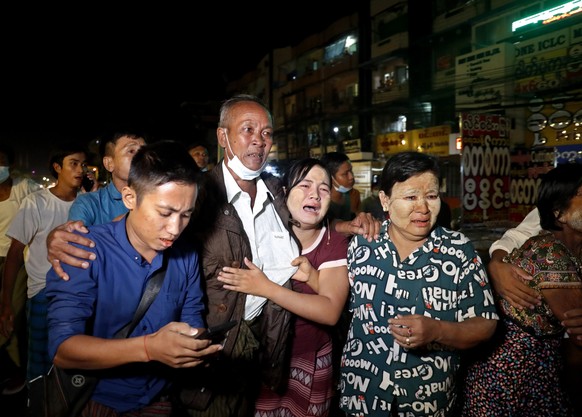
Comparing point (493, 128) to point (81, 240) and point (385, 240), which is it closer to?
point (385, 240)

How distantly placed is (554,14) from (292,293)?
1699 cm

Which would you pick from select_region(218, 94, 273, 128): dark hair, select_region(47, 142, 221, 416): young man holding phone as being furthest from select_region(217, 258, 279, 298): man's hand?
select_region(218, 94, 273, 128): dark hair

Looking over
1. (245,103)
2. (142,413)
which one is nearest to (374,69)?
(245,103)

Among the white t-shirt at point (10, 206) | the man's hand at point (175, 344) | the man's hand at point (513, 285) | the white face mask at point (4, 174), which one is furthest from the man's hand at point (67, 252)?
the white face mask at point (4, 174)

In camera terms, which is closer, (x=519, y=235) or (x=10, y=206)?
(x=519, y=235)

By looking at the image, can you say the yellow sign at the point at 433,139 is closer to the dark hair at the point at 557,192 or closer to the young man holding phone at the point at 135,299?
the dark hair at the point at 557,192

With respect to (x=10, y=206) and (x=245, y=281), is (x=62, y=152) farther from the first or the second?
(x=245, y=281)

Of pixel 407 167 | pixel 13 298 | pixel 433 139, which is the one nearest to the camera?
pixel 407 167

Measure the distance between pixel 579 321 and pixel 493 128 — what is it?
4936mm

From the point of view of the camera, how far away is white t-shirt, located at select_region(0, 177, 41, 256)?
17.0 ft

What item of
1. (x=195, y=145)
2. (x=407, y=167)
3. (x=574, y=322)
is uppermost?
(x=195, y=145)

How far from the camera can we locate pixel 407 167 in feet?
8.05


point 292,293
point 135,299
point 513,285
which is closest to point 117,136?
point 135,299

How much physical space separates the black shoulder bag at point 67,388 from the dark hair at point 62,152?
3175mm
